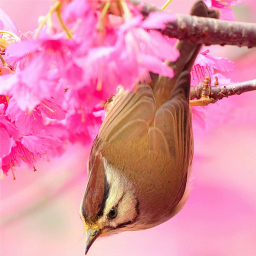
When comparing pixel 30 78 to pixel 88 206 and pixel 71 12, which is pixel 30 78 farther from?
pixel 88 206

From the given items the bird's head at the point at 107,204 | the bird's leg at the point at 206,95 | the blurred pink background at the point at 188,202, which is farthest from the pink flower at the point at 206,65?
the blurred pink background at the point at 188,202

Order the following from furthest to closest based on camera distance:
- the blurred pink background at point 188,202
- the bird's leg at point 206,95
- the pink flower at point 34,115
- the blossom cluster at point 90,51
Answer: the blurred pink background at point 188,202 < the bird's leg at point 206,95 < the pink flower at point 34,115 < the blossom cluster at point 90,51

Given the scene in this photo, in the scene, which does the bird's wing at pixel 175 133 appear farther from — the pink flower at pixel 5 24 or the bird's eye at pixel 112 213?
the pink flower at pixel 5 24

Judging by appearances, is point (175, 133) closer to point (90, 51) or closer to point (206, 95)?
point (206, 95)

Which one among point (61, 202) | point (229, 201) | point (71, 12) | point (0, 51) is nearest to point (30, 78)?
point (71, 12)

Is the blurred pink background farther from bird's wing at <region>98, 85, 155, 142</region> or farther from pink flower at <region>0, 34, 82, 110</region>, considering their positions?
pink flower at <region>0, 34, 82, 110</region>

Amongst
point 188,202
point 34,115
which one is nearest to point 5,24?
point 34,115
